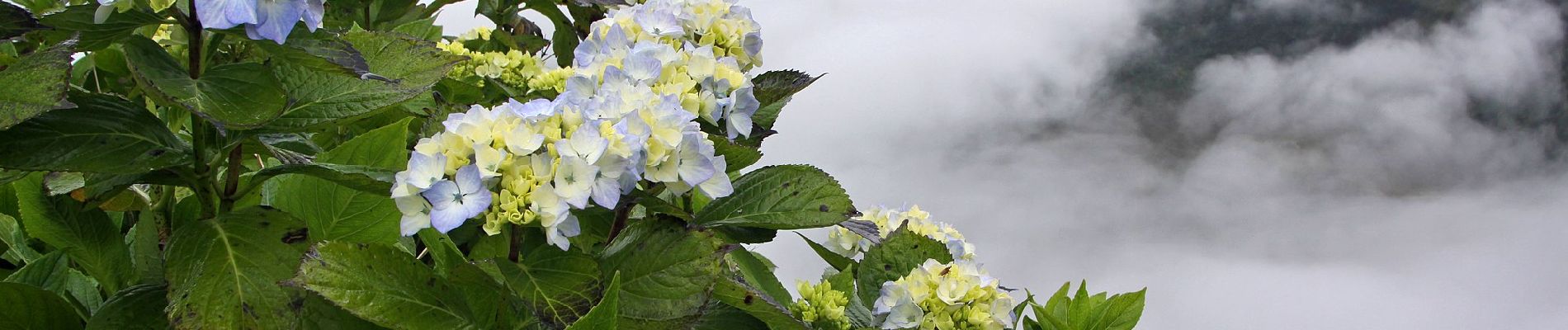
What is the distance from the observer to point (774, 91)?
1.09 meters

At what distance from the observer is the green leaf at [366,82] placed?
82 centimetres

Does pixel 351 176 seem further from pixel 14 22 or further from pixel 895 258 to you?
pixel 895 258

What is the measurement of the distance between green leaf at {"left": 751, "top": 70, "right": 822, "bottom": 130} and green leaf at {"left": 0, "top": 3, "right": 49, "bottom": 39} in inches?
22.1

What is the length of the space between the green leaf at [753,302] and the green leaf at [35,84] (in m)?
0.44

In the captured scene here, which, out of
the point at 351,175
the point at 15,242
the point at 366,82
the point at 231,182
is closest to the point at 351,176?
the point at 351,175

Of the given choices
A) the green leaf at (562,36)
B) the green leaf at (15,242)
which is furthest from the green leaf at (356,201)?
the green leaf at (562,36)

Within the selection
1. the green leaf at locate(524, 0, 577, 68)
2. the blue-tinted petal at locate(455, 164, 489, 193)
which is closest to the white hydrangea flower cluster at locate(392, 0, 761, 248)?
the blue-tinted petal at locate(455, 164, 489, 193)

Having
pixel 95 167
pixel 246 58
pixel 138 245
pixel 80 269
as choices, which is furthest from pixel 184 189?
pixel 95 167

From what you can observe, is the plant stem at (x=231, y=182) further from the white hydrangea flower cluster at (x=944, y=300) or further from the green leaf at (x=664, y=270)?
the white hydrangea flower cluster at (x=944, y=300)

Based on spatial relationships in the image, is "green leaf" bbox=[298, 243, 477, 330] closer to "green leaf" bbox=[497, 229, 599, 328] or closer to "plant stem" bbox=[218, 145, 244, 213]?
"green leaf" bbox=[497, 229, 599, 328]

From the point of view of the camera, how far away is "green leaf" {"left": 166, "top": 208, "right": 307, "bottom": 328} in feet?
2.53

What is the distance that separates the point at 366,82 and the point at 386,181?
0.34 feet

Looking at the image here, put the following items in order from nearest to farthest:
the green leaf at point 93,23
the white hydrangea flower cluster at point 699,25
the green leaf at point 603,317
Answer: the green leaf at point 603,317 → the green leaf at point 93,23 → the white hydrangea flower cluster at point 699,25

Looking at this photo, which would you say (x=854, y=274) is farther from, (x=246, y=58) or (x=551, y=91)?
(x=246, y=58)
